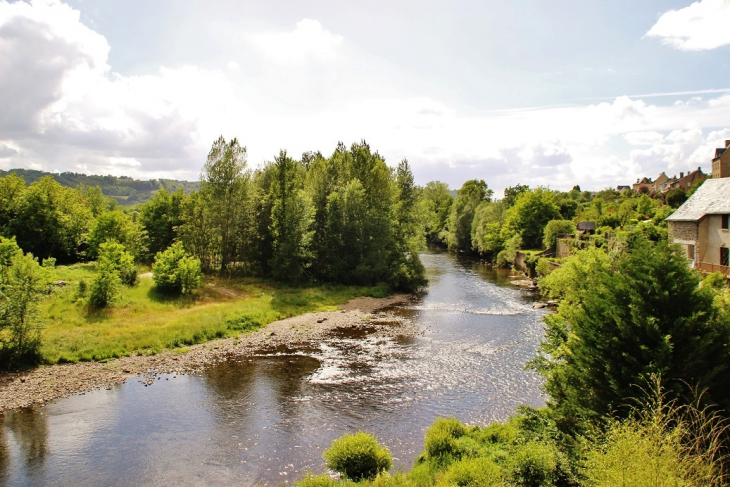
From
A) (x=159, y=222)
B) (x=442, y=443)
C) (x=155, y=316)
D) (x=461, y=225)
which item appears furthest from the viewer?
(x=461, y=225)

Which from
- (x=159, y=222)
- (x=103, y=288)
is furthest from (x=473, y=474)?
(x=159, y=222)

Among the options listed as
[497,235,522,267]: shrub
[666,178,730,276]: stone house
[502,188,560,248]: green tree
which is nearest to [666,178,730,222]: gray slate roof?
[666,178,730,276]: stone house

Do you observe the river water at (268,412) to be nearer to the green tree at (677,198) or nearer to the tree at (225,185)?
the tree at (225,185)

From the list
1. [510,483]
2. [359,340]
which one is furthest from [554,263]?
[510,483]

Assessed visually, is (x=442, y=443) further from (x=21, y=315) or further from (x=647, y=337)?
(x=21, y=315)

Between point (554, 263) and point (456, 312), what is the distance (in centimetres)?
2077

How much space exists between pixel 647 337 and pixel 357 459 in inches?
354

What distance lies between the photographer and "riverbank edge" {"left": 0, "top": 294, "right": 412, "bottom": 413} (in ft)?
68.3

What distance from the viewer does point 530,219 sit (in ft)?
235

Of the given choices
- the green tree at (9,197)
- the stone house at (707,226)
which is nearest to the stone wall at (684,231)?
the stone house at (707,226)

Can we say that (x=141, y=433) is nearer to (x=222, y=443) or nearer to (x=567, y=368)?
(x=222, y=443)

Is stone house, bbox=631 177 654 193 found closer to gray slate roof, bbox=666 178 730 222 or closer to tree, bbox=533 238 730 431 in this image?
gray slate roof, bbox=666 178 730 222

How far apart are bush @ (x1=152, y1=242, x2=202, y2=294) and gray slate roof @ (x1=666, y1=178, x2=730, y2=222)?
39.0m

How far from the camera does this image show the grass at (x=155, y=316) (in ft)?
85.8
